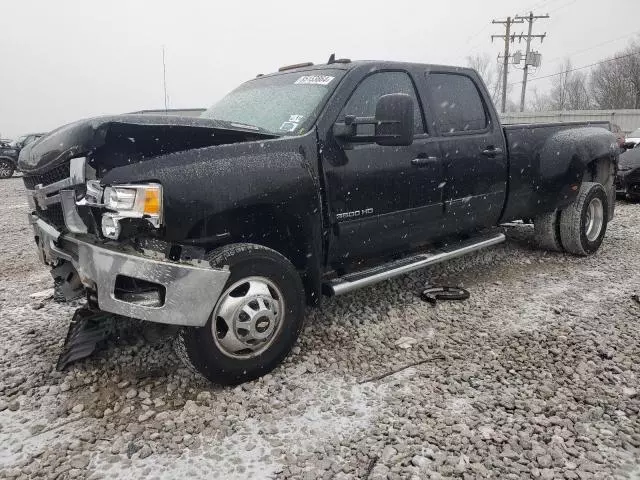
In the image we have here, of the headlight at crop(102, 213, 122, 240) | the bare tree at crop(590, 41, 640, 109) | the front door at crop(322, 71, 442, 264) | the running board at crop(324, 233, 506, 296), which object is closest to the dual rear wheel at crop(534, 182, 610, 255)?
the running board at crop(324, 233, 506, 296)

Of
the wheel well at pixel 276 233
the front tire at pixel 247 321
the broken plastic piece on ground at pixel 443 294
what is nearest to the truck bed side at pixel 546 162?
the broken plastic piece on ground at pixel 443 294

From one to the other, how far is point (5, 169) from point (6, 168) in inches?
1.9

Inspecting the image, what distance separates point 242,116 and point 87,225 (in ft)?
4.84

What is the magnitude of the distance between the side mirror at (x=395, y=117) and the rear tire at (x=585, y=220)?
301 cm

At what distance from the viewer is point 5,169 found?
59.5ft

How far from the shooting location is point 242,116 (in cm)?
364

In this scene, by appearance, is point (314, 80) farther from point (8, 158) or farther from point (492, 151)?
point (8, 158)

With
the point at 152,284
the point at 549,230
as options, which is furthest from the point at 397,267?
the point at 549,230

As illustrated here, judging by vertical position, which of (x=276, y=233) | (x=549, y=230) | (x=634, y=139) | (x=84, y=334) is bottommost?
(x=84, y=334)

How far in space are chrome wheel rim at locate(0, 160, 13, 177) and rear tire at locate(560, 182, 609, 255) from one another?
19.0m

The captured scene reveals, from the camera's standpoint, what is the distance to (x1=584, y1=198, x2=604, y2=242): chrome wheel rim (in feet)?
18.1

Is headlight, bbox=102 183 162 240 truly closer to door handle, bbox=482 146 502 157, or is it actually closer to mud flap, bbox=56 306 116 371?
mud flap, bbox=56 306 116 371

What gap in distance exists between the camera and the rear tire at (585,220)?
17.1 feet

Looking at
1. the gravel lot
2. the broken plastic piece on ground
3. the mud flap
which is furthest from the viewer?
the broken plastic piece on ground
